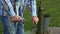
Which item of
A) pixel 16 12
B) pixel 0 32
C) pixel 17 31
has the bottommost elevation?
pixel 0 32

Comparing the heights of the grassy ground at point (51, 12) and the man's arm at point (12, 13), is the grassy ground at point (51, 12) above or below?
below

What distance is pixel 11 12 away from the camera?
11.1 ft

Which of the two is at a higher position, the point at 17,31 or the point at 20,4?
the point at 20,4

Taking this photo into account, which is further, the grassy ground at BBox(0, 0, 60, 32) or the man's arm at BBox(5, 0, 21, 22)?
the grassy ground at BBox(0, 0, 60, 32)

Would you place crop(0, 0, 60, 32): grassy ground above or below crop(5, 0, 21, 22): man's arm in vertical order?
below

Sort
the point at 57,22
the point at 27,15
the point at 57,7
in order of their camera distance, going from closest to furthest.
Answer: the point at 57,22 < the point at 27,15 < the point at 57,7

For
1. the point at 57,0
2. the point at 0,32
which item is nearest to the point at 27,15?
the point at 0,32

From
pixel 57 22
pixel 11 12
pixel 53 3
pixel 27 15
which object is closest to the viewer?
pixel 11 12

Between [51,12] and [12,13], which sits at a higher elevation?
[12,13]

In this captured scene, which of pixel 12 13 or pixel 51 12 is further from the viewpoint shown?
pixel 51 12

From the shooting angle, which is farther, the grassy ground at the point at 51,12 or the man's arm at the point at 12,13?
the grassy ground at the point at 51,12

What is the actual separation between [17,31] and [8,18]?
1.26ft

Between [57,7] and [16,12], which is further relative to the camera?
[57,7]

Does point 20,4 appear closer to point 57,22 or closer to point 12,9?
point 12,9
